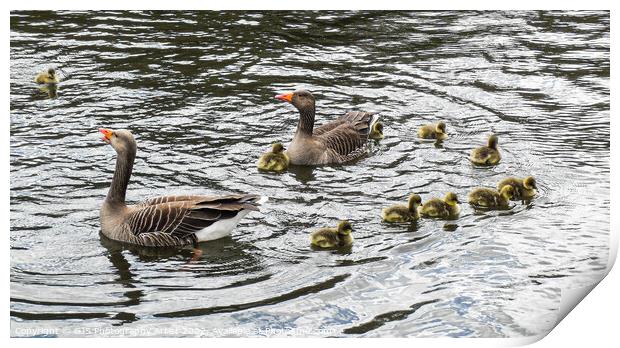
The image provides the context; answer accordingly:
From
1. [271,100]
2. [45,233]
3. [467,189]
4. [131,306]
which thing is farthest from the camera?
[271,100]

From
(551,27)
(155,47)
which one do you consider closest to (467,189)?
(551,27)

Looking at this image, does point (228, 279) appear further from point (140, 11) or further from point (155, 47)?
point (155, 47)

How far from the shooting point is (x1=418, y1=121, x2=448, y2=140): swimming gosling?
14.5m

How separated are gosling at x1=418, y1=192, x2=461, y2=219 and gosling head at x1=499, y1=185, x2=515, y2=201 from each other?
0.67 m

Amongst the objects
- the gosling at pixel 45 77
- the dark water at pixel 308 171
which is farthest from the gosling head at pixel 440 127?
the gosling at pixel 45 77

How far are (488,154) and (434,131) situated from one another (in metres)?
1.01

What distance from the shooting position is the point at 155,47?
48.1 ft

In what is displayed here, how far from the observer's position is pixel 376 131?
14.8 meters

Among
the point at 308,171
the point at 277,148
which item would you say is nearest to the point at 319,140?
the point at 308,171

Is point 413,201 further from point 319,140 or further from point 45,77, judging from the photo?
point 45,77

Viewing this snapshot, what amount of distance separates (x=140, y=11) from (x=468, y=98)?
6.04 metres

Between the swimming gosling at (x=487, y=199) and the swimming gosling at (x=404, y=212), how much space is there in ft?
2.35

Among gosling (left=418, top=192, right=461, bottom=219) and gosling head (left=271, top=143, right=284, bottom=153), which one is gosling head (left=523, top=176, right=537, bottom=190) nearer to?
gosling (left=418, top=192, right=461, bottom=219)

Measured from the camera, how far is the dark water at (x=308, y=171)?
32.4 feet
